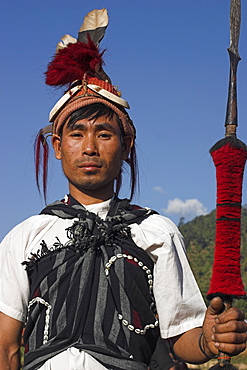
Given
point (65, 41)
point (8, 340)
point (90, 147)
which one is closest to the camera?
point (8, 340)

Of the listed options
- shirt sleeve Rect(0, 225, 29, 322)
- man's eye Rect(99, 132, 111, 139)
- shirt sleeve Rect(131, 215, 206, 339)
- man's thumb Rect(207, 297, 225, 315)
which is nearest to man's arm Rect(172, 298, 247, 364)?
man's thumb Rect(207, 297, 225, 315)

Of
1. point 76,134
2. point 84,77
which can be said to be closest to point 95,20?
point 84,77

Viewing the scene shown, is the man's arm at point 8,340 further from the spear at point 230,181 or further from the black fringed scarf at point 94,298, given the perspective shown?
the spear at point 230,181

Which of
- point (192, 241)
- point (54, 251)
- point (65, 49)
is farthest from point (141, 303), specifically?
point (192, 241)

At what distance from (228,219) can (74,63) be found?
1272 mm

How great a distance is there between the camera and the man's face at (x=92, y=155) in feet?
9.66

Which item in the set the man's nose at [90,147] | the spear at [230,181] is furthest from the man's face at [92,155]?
the spear at [230,181]

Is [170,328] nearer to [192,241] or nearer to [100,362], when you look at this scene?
[100,362]

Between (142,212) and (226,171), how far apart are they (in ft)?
2.12

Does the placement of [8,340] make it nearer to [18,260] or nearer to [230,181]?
[18,260]

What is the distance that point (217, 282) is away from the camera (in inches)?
93.7

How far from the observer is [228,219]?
96.7 inches

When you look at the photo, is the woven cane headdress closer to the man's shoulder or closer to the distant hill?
the man's shoulder

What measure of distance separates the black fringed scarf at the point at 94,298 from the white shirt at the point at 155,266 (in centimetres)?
5
